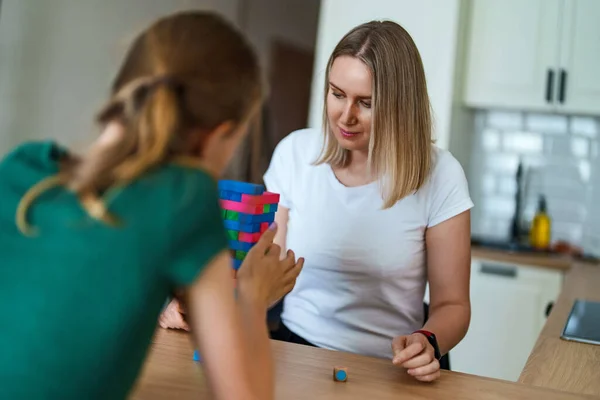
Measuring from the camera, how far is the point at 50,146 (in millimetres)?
845

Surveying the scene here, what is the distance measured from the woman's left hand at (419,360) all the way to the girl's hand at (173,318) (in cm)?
42

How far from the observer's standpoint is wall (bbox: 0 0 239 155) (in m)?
3.12

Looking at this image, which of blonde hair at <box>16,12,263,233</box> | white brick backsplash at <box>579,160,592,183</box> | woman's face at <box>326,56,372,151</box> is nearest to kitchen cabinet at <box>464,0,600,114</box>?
white brick backsplash at <box>579,160,592,183</box>

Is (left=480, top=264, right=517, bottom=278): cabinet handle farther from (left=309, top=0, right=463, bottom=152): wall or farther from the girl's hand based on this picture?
the girl's hand

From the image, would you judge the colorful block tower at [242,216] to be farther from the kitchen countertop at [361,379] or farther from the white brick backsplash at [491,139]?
the white brick backsplash at [491,139]

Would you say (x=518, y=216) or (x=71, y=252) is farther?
(x=518, y=216)

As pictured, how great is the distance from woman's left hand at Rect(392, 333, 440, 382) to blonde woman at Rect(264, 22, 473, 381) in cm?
24

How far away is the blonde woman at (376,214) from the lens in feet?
5.17

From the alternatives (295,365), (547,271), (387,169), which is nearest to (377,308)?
(387,169)

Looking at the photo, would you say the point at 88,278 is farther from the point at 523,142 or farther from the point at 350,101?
the point at 523,142

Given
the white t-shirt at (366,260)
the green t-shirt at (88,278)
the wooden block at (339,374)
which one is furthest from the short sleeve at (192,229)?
the white t-shirt at (366,260)

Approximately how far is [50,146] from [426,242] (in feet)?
3.33

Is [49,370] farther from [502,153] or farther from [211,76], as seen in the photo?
[502,153]

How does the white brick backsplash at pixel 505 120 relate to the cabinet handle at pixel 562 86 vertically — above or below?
below
